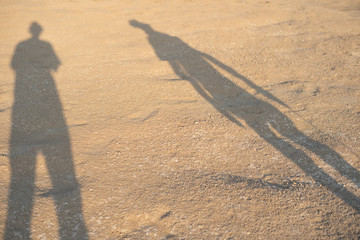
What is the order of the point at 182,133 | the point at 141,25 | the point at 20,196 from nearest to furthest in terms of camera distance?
the point at 20,196, the point at 182,133, the point at 141,25

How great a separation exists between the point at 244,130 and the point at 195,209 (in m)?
1.43

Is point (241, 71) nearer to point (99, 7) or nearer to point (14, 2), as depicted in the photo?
point (99, 7)

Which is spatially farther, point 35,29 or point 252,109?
point 35,29

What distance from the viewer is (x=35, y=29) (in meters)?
7.41

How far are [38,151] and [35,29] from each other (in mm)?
5344

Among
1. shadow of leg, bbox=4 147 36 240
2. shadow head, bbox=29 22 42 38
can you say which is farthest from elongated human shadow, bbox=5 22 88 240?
shadow head, bbox=29 22 42 38

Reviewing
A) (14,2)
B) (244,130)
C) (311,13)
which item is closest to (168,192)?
(244,130)

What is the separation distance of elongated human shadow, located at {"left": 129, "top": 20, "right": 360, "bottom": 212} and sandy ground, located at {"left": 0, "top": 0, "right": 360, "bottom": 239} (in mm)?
20

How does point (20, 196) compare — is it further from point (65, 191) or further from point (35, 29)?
point (35, 29)

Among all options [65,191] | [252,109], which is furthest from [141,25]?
[65,191]

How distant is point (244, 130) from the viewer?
3635 millimetres

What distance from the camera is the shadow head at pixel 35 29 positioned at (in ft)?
23.4

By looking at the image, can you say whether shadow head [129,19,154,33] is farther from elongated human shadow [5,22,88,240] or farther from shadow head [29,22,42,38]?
elongated human shadow [5,22,88,240]

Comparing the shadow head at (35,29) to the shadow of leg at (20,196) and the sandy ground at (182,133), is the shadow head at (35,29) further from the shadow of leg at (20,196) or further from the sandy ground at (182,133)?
the shadow of leg at (20,196)
